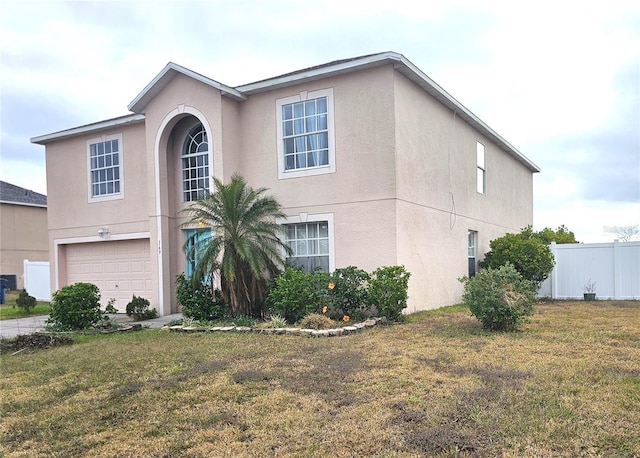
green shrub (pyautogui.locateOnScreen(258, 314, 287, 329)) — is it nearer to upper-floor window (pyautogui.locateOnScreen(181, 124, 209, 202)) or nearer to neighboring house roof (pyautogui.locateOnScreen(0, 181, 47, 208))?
upper-floor window (pyautogui.locateOnScreen(181, 124, 209, 202))

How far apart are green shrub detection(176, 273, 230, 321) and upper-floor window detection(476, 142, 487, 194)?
971 centimetres

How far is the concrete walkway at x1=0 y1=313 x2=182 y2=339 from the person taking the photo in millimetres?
11280

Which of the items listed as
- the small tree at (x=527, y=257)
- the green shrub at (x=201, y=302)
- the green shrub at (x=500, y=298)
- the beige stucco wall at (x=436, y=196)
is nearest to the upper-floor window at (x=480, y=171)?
the beige stucco wall at (x=436, y=196)

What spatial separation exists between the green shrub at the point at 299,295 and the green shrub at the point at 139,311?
4230mm

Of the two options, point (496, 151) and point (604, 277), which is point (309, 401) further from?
point (496, 151)

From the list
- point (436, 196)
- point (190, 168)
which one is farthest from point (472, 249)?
point (190, 168)

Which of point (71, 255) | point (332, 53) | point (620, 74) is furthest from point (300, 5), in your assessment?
point (71, 255)

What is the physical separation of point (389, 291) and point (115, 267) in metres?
9.68

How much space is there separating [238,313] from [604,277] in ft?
38.2

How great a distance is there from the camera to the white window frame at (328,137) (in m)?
11.8

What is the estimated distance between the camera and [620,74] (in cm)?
1239

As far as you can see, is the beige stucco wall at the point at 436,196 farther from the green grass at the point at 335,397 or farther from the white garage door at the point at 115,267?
the white garage door at the point at 115,267

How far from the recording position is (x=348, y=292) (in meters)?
10.4

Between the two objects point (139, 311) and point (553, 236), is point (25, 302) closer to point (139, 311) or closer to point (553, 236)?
point (139, 311)
